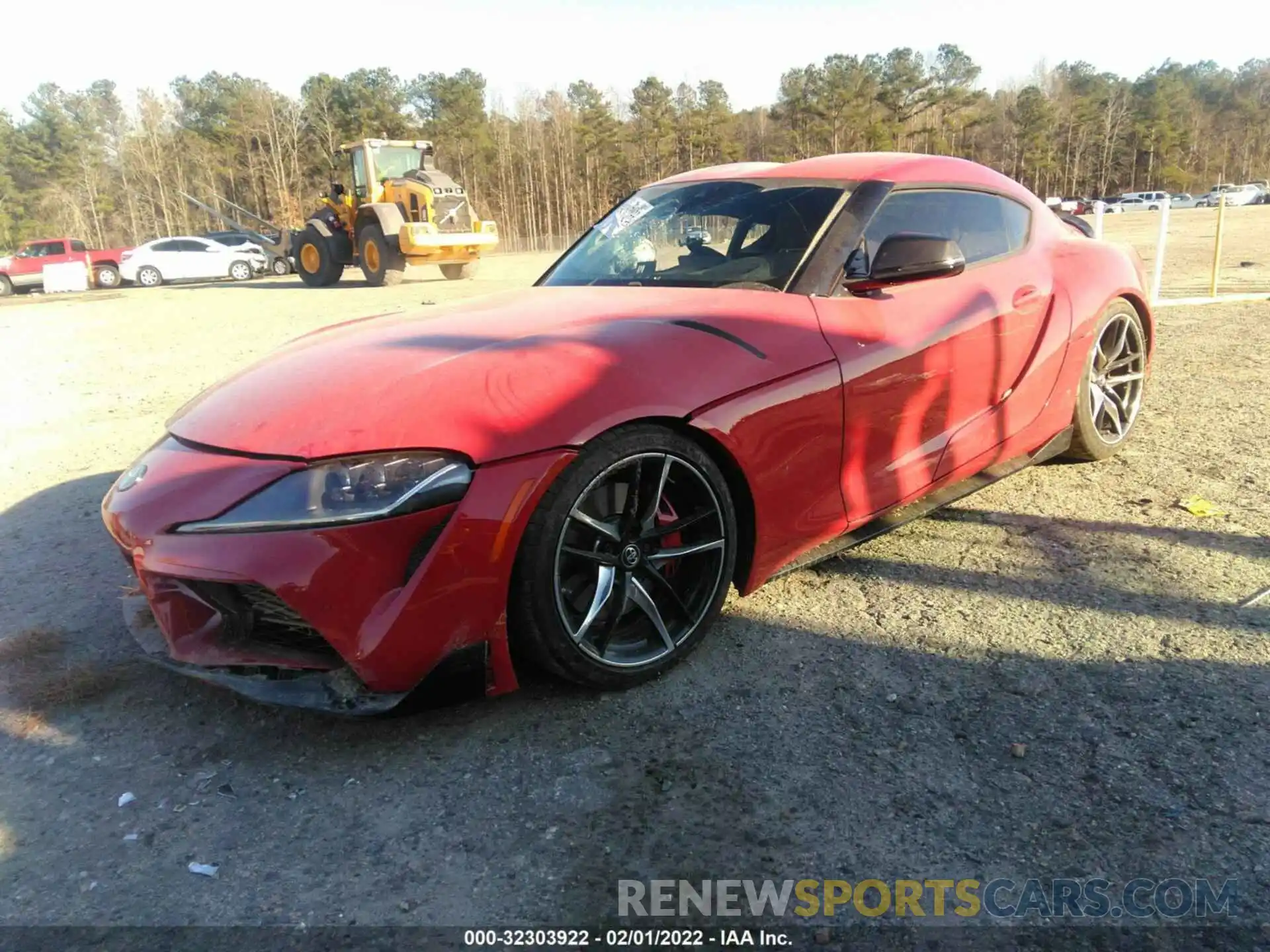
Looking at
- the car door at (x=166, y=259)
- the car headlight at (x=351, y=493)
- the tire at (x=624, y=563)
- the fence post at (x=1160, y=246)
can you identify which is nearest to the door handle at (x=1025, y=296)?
the tire at (x=624, y=563)

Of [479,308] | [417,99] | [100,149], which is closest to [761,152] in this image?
[417,99]

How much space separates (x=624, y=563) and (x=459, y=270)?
20.7m

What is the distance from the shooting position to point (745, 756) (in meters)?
2.20

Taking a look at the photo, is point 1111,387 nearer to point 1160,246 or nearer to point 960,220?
point 960,220

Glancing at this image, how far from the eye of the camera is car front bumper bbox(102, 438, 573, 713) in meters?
2.05

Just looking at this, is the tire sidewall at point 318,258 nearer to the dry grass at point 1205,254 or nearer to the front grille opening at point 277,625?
the dry grass at point 1205,254

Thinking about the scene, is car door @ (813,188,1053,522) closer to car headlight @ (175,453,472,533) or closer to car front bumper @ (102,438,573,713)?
car front bumper @ (102,438,573,713)

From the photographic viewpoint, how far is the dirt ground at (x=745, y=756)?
182 cm

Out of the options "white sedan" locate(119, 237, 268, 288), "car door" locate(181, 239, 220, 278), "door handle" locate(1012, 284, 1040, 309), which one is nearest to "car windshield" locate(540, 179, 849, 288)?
"door handle" locate(1012, 284, 1040, 309)

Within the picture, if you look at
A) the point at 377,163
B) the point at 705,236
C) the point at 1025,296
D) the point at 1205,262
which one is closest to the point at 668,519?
the point at 705,236

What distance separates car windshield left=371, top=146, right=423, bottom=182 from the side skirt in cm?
1938

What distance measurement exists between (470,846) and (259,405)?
4.51ft

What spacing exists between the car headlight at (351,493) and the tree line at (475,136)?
4902 cm

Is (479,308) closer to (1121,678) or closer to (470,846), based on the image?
(470,846)
